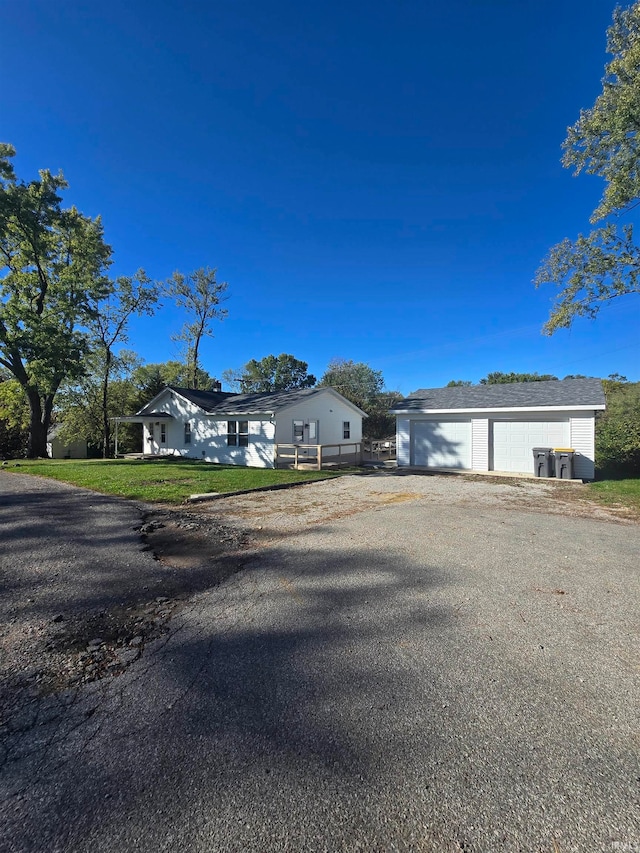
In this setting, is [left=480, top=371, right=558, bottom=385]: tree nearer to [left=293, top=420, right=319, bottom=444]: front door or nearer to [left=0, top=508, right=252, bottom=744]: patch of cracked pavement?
[left=293, top=420, right=319, bottom=444]: front door

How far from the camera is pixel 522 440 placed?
588 inches

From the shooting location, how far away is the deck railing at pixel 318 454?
54.1 feet

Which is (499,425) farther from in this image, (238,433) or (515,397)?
(238,433)

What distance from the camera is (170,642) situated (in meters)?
3.04

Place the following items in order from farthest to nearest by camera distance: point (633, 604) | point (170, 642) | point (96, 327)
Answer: point (96, 327) → point (633, 604) → point (170, 642)

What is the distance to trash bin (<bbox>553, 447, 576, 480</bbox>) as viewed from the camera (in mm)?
13266

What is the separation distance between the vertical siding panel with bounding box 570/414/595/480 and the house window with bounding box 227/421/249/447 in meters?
13.0

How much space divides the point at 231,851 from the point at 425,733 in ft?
3.63

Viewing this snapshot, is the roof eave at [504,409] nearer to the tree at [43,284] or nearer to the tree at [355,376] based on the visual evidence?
the tree at [43,284]

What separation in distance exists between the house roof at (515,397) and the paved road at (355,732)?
11.8m

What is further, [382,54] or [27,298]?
[27,298]

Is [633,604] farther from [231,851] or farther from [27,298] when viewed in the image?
[27,298]

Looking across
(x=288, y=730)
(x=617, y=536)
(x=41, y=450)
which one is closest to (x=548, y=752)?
(x=288, y=730)

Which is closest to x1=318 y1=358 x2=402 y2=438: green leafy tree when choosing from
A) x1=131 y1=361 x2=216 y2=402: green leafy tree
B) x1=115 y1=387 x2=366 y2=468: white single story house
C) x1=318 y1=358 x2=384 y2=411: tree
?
x1=318 y1=358 x2=384 y2=411: tree
